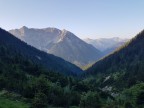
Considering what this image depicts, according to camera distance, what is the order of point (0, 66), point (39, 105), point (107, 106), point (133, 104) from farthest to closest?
point (0, 66)
point (133, 104)
point (107, 106)
point (39, 105)

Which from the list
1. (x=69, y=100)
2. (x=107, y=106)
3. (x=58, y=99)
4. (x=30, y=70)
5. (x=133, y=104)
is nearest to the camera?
(x=107, y=106)

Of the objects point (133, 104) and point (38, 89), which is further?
point (133, 104)

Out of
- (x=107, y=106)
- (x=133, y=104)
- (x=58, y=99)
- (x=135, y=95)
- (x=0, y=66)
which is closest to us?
(x=107, y=106)

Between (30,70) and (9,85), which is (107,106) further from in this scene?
(30,70)

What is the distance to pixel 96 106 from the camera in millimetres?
111188

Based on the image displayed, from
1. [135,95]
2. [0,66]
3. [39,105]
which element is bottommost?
[39,105]

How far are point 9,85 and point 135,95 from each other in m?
58.4

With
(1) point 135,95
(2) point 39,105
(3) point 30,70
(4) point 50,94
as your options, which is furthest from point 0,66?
(2) point 39,105

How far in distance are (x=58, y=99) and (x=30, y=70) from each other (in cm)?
8645

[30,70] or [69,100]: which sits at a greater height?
[30,70]

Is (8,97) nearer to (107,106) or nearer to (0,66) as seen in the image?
(107,106)

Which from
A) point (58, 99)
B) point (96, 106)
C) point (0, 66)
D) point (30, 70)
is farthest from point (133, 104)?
point (30, 70)

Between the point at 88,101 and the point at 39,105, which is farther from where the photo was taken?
the point at 88,101

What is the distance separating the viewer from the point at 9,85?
4304 inches
